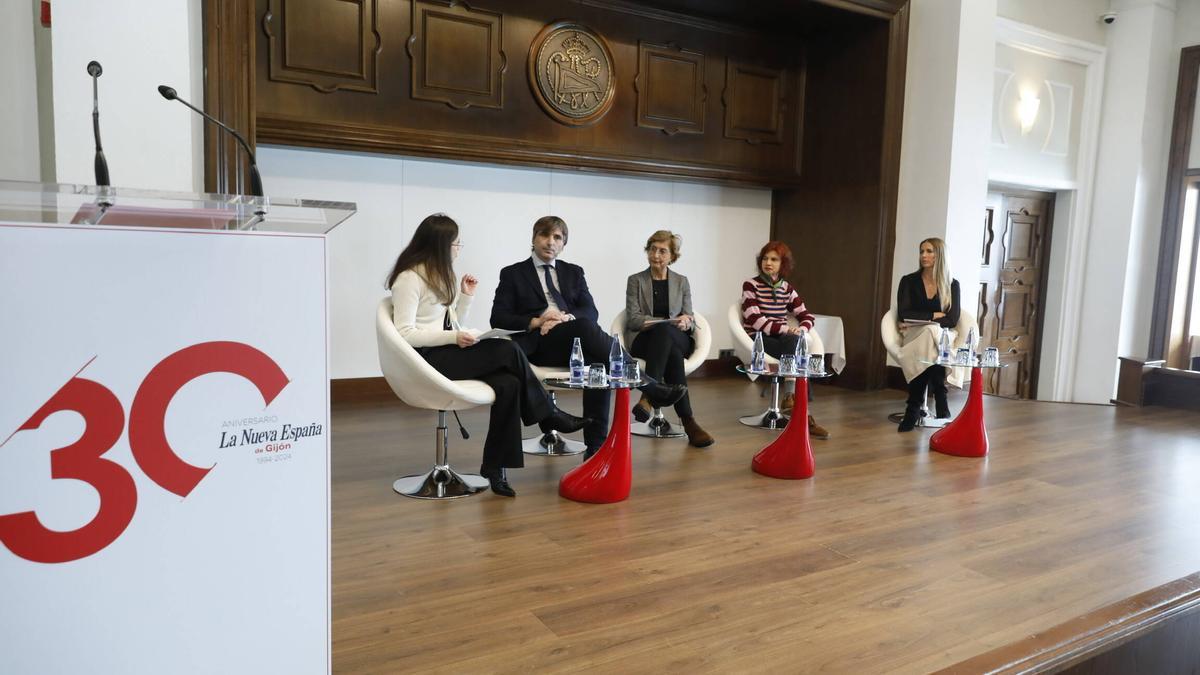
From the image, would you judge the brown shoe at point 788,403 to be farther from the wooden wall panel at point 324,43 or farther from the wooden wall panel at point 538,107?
the wooden wall panel at point 324,43

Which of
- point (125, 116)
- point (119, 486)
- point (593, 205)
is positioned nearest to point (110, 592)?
point (119, 486)

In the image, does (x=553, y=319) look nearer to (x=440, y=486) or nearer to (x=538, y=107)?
(x=440, y=486)

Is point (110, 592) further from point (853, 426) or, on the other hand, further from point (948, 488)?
point (853, 426)

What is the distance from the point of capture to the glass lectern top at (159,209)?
47.6 inches

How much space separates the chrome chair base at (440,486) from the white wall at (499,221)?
6.92ft

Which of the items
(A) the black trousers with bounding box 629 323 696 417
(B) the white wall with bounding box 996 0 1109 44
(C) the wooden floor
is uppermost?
(B) the white wall with bounding box 996 0 1109 44

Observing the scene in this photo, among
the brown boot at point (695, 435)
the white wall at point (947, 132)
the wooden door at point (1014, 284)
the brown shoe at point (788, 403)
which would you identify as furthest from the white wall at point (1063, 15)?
the brown boot at point (695, 435)

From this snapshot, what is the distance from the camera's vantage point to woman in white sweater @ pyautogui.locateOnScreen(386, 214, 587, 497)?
3.39 meters

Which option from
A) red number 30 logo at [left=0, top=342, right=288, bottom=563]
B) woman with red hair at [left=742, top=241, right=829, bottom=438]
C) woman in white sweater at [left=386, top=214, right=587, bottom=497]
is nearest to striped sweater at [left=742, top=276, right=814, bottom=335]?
woman with red hair at [left=742, top=241, right=829, bottom=438]

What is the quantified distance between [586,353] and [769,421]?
151 cm

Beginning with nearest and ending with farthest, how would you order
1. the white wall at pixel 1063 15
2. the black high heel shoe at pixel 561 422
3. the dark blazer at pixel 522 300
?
the black high heel shoe at pixel 561 422 < the dark blazer at pixel 522 300 < the white wall at pixel 1063 15

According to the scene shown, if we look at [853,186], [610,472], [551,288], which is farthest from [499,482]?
[853,186]

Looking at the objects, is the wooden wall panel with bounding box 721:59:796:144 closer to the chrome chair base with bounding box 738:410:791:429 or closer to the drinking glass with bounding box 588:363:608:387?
the chrome chair base with bounding box 738:410:791:429

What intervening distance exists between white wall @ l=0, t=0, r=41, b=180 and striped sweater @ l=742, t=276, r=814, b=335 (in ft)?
12.3
